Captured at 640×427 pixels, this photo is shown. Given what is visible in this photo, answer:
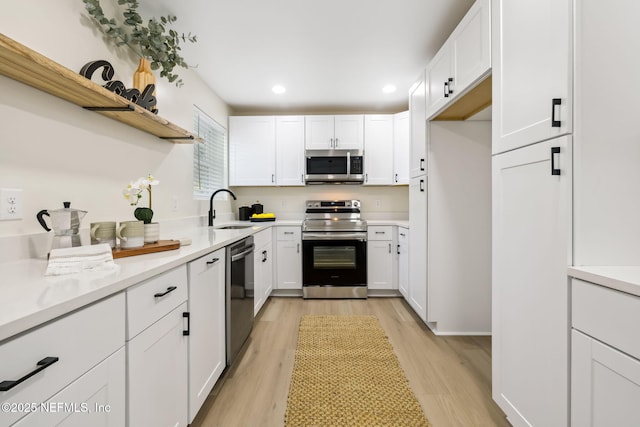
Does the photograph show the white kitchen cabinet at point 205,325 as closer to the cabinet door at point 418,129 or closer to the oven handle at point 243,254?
the oven handle at point 243,254

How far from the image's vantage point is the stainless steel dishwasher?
6.16 ft

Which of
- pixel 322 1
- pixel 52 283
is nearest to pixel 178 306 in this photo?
pixel 52 283

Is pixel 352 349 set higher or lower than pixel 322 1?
lower

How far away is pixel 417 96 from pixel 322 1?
1.22 meters

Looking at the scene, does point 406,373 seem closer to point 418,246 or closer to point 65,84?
point 418,246

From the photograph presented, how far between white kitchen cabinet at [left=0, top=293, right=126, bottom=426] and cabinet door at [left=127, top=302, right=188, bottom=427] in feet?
0.19

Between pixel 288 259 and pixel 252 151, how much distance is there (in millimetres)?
1507

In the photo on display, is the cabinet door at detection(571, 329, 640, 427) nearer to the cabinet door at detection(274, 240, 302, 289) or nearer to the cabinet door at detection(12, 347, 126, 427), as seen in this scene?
the cabinet door at detection(12, 347, 126, 427)

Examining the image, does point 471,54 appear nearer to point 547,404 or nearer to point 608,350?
point 608,350

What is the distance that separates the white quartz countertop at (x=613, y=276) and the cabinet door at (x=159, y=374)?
4.82 ft

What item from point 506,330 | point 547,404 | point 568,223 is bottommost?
point 547,404

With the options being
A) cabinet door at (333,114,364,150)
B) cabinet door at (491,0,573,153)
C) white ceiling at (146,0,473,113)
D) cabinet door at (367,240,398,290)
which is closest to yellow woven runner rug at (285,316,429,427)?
cabinet door at (367,240,398,290)

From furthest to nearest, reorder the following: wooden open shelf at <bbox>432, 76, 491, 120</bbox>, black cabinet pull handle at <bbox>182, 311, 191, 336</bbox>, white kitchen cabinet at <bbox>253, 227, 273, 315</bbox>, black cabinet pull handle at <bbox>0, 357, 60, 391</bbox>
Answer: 1. white kitchen cabinet at <bbox>253, 227, 273, 315</bbox>
2. wooden open shelf at <bbox>432, 76, 491, 120</bbox>
3. black cabinet pull handle at <bbox>182, 311, 191, 336</bbox>
4. black cabinet pull handle at <bbox>0, 357, 60, 391</bbox>

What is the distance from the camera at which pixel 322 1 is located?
1.92 meters
